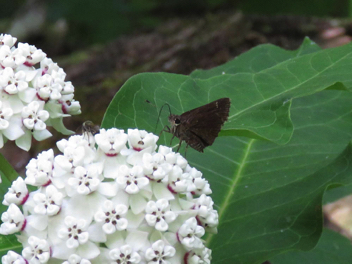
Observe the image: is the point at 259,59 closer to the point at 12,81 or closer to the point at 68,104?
the point at 68,104

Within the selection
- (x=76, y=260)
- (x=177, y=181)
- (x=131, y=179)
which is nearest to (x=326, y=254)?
(x=177, y=181)

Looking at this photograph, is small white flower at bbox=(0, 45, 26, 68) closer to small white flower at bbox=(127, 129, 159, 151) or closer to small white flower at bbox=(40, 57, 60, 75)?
small white flower at bbox=(40, 57, 60, 75)

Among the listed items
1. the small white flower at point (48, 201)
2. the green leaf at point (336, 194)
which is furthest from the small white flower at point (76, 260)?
the green leaf at point (336, 194)

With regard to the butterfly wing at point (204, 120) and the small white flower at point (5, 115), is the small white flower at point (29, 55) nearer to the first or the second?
the small white flower at point (5, 115)

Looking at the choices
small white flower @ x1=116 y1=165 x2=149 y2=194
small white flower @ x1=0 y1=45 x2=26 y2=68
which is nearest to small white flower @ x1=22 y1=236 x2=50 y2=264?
small white flower @ x1=116 y1=165 x2=149 y2=194

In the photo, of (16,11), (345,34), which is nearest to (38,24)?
(16,11)

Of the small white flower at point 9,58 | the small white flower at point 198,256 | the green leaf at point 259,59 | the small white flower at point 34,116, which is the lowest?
the green leaf at point 259,59

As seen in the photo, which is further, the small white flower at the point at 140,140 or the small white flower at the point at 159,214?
Result: the small white flower at the point at 140,140
